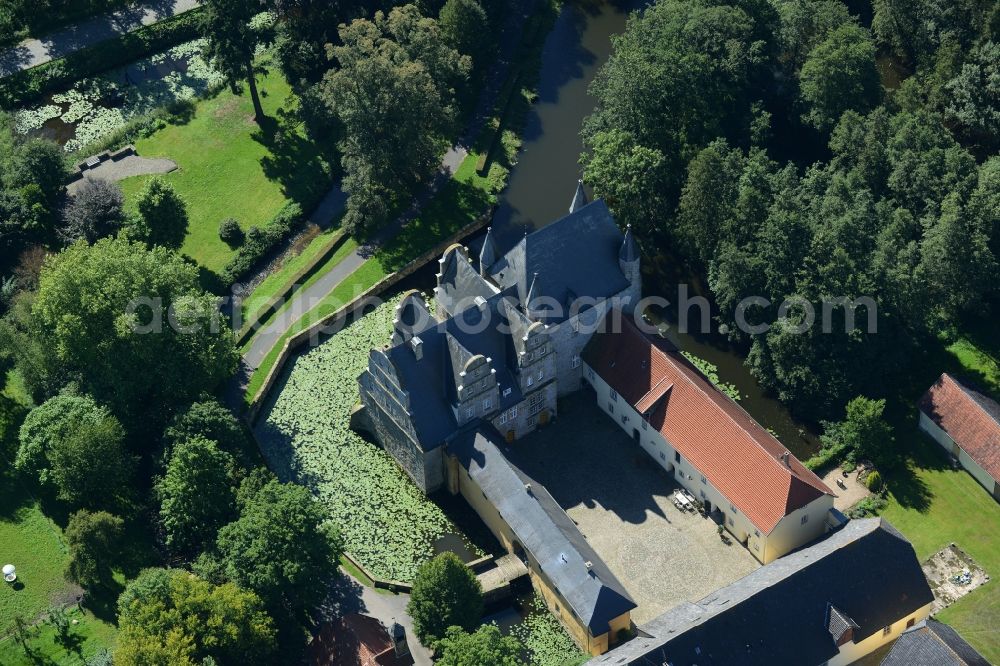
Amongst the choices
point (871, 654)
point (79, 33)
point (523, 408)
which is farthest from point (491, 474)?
point (79, 33)

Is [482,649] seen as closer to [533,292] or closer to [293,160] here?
[533,292]

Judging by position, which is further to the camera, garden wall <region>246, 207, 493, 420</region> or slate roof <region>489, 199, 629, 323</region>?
garden wall <region>246, 207, 493, 420</region>

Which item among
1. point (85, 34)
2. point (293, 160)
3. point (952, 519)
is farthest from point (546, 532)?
point (85, 34)

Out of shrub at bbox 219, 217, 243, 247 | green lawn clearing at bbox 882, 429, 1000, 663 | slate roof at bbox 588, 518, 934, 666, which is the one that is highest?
shrub at bbox 219, 217, 243, 247

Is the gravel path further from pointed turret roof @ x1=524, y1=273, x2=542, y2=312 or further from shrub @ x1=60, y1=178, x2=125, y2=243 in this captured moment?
pointed turret roof @ x1=524, y1=273, x2=542, y2=312

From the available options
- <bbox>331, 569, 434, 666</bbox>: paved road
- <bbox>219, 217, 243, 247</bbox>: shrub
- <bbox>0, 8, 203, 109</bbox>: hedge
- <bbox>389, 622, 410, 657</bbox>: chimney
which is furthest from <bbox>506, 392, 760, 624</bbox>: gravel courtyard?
<bbox>0, 8, 203, 109</bbox>: hedge

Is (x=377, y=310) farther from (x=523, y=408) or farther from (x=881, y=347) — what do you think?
(x=881, y=347)

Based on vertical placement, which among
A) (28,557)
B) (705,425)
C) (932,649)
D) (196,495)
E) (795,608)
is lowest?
(932,649)

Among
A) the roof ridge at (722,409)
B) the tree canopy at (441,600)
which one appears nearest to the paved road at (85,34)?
the roof ridge at (722,409)
